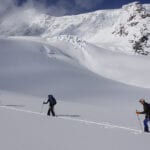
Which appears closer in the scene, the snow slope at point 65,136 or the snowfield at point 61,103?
the snow slope at point 65,136

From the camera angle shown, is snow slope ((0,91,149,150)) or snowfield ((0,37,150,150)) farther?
snowfield ((0,37,150,150))

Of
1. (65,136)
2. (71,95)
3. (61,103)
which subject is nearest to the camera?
(65,136)

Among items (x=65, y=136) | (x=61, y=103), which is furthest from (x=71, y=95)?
(x=65, y=136)

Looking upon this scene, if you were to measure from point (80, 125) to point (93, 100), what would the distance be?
25786 millimetres

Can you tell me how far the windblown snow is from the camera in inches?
524

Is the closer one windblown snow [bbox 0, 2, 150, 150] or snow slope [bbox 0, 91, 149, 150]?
snow slope [bbox 0, 91, 149, 150]

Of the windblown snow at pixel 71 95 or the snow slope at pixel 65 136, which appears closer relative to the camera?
the snow slope at pixel 65 136

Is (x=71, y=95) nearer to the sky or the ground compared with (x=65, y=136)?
nearer to the sky

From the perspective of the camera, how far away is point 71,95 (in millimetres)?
46875

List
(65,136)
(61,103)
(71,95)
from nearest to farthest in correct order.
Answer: (65,136)
(61,103)
(71,95)

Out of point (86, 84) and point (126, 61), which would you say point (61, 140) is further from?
point (126, 61)

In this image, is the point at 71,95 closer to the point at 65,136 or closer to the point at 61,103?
the point at 61,103

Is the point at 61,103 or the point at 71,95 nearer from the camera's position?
the point at 61,103

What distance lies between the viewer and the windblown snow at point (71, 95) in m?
13.3
